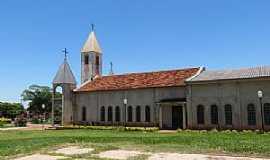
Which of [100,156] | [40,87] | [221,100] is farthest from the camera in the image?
[40,87]

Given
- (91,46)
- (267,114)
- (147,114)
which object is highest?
(91,46)

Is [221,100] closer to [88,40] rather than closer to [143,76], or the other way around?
[143,76]

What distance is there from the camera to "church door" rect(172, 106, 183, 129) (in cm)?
3950

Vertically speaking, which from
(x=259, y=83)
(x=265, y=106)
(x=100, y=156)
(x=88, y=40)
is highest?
(x=88, y=40)

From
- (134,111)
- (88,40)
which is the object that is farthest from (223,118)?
(88,40)

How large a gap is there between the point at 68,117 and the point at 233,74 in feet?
80.6

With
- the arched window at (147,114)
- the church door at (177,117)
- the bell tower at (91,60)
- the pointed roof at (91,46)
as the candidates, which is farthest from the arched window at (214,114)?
the pointed roof at (91,46)

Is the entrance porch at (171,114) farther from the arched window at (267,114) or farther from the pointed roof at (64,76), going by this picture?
the pointed roof at (64,76)

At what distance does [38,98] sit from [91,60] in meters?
40.4

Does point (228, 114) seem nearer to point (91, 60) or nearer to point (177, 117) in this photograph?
point (177, 117)

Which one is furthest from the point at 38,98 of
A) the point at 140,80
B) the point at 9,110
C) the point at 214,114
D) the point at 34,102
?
the point at 214,114

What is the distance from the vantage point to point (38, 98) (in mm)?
89250

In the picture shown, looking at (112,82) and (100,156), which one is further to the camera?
(112,82)

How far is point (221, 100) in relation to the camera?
35906 millimetres
